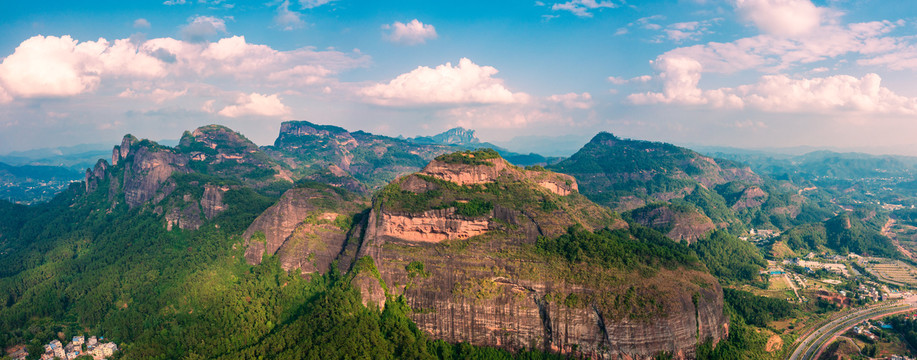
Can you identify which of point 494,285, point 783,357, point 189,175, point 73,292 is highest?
point 189,175

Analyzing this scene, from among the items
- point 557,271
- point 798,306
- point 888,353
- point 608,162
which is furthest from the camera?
point 608,162

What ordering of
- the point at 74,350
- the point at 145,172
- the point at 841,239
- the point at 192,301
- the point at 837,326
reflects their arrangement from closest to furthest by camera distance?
the point at 74,350 → the point at 192,301 → the point at 837,326 → the point at 145,172 → the point at 841,239

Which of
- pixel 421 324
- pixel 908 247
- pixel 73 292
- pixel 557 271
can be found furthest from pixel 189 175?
pixel 908 247

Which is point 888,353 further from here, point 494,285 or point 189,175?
point 189,175

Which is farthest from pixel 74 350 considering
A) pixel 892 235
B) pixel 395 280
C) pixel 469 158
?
pixel 892 235

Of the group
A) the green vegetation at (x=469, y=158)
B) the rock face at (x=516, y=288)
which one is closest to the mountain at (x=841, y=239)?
the rock face at (x=516, y=288)

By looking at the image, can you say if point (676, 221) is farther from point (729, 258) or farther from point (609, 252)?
point (609, 252)

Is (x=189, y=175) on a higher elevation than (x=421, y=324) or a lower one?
higher
